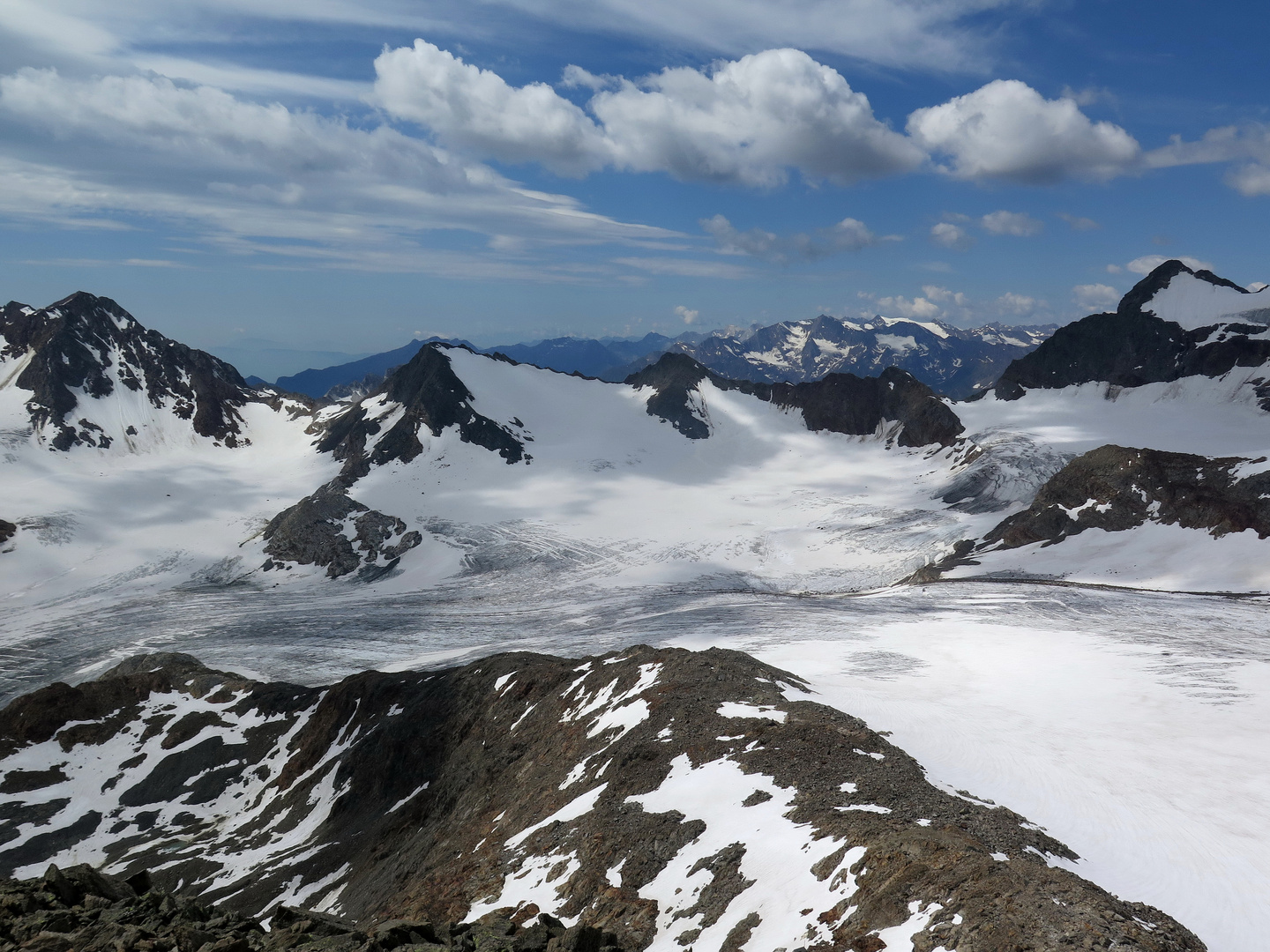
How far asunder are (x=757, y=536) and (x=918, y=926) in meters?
131

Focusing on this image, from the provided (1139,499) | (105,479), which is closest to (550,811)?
(1139,499)

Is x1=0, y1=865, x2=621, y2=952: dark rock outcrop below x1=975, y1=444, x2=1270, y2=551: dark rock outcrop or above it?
below

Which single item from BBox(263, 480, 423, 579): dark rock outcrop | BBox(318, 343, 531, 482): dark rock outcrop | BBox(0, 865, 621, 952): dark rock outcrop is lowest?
BBox(263, 480, 423, 579): dark rock outcrop

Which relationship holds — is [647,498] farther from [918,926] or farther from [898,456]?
[918,926]

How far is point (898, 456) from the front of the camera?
196m

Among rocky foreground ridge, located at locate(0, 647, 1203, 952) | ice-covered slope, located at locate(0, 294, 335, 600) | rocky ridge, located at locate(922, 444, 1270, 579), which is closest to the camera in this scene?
rocky foreground ridge, located at locate(0, 647, 1203, 952)

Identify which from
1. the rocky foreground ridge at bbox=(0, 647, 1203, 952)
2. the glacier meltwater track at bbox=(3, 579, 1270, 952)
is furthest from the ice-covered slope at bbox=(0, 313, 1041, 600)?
the rocky foreground ridge at bbox=(0, 647, 1203, 952)

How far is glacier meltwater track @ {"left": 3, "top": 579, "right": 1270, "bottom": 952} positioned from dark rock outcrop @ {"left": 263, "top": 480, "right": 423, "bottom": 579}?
39.5 ft

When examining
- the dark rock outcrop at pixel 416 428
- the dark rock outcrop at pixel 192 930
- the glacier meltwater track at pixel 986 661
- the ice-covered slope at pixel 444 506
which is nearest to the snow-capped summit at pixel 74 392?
the ice-covered slope at pixel 444 506

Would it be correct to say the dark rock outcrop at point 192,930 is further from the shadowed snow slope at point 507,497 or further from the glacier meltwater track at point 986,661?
the shadowed snow slope at point 507,497

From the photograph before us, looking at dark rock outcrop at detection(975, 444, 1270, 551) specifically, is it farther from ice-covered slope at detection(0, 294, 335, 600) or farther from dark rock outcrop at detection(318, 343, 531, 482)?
ice-covered slope at detection(0, 294, 335, 600)

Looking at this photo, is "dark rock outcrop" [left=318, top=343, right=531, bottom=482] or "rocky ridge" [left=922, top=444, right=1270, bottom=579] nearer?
"rocky ridge" [left=922, top=444, right=1270, bottom=579]

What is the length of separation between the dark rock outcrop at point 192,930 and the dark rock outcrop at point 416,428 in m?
157

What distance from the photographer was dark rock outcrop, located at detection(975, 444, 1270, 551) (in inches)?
3799
